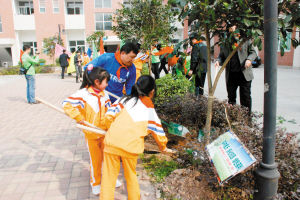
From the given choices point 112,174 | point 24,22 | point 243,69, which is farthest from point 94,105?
point 24,22

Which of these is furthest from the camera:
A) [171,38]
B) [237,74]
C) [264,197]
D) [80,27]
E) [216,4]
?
[80,27]

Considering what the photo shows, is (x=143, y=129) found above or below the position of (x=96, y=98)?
below

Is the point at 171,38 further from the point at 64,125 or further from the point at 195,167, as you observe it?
the point at 195,167

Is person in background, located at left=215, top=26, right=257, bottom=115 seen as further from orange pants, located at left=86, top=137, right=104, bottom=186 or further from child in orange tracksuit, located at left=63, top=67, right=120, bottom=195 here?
orange pants, located at left=86, top=137, right=104, bottom=186

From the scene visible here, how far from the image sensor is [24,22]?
101ft

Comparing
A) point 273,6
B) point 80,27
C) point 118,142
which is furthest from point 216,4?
point 80,27

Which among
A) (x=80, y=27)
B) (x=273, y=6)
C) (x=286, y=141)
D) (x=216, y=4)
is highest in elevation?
(x=80, y=27)

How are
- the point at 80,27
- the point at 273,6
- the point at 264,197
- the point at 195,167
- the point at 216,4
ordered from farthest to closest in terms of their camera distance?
the point at 80,27
the point at 195,167
the point at 216,4
the point at 264,197
the point at 273,6

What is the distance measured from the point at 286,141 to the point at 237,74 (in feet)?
6.44

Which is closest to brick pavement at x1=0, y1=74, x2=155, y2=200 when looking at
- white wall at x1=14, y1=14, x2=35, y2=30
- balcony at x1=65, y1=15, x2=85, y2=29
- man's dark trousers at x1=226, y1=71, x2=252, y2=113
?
man's dark trousers at x1=226, y1=71, x2=252, y2=113

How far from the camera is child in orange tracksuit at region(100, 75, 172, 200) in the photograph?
92.8 inches

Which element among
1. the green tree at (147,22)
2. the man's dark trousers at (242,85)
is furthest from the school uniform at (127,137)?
the green tree at (147,22)

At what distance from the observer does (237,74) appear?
172 inches

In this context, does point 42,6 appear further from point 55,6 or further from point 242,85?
point 242,85
